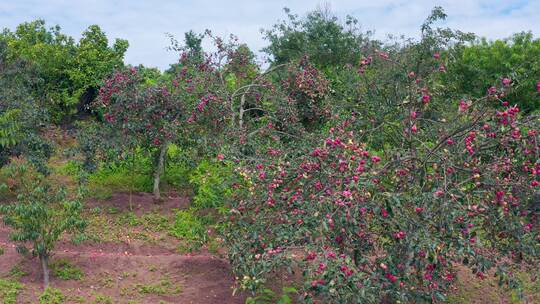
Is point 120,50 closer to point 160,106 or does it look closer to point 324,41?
point 324,41

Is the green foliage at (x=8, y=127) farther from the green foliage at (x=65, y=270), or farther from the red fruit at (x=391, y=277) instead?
the red fruit at (x=391, y=277)

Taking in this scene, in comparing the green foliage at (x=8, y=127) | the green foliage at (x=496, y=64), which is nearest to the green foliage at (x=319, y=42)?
the green foliage at (x=496, y=64)

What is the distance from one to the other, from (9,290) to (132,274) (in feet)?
4.55

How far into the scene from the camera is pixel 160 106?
369 inches

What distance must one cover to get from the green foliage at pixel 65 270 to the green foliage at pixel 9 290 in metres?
0.49

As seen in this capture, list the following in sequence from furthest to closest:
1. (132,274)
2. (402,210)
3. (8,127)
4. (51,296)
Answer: (8,127), (132,274), (51,296), (402,210)

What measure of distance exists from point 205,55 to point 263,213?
5.47 meters

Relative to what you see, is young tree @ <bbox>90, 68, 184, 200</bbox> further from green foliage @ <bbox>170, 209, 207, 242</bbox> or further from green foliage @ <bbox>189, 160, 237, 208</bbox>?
green foliage @ <bbox>189, 160, 237, 208</bbox>

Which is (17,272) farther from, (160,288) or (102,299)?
(160,288)

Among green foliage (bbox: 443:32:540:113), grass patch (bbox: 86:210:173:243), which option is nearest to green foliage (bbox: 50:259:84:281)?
grass patch (bbox: 86:210:173:243)

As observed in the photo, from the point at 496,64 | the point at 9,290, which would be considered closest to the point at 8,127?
the point at 9,290

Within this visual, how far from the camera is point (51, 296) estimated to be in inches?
260

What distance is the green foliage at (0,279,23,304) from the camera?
21.2ft

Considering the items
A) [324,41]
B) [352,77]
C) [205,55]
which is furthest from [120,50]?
[352,77]
